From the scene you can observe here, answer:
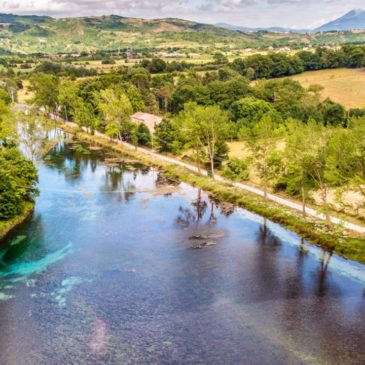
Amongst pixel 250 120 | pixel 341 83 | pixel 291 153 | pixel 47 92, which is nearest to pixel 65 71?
pixel 47 92

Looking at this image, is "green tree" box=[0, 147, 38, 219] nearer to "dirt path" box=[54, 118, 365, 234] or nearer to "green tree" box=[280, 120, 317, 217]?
"dirt path" box=[54, 118, 365, 234]

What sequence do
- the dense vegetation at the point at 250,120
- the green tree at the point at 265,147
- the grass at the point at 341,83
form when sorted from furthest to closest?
the grass at the point at 341,83
the green tree at the point at 265,147
the dense vegetation at the point at 250,120

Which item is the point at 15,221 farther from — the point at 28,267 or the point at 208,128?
Answer: the point at 208,128

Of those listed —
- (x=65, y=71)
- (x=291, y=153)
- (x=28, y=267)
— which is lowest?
(x=28, y=267)

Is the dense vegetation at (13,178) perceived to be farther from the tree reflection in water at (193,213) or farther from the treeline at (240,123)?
the treeline at (240,123)

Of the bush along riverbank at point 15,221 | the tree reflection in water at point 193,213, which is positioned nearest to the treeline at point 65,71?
the bush along riverbank at point 15,221

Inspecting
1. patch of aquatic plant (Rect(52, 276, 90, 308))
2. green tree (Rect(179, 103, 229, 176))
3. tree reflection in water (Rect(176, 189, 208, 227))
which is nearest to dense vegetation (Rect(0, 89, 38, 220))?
patch of aquatic plant (Rect(52, 276, 90, 308))

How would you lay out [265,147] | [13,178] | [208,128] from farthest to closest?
[208,128], [265,147], [13,178]

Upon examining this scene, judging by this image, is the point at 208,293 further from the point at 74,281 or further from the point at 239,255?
the point at 74,281
